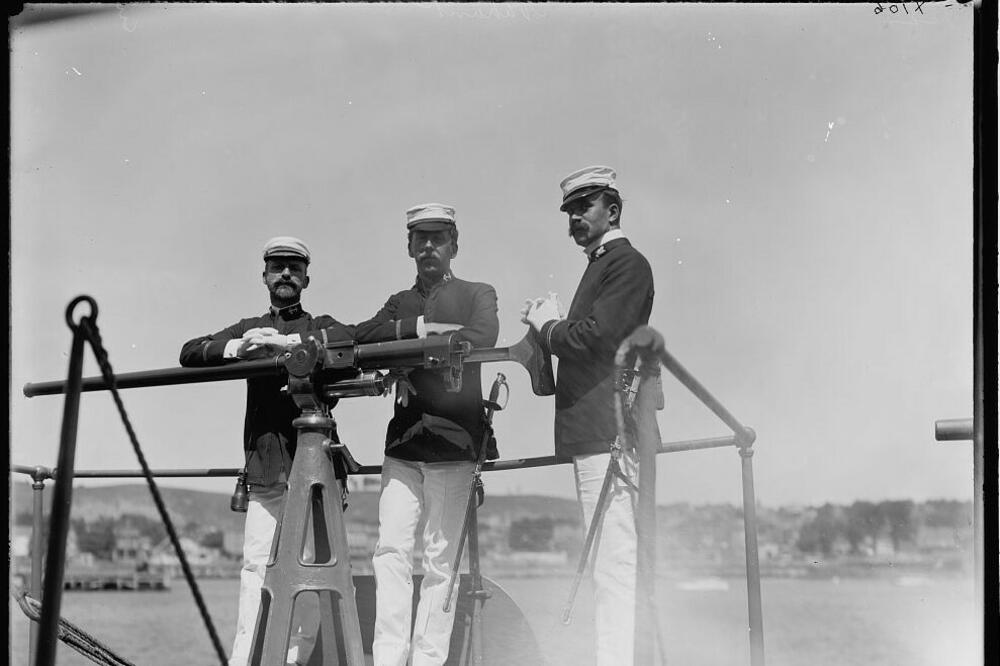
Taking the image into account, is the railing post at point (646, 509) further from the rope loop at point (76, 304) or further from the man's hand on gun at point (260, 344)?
the man's hand on gun at point (260, 344)

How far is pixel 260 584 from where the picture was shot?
4105 mm

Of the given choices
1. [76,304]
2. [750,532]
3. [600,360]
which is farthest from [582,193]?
[76,304]

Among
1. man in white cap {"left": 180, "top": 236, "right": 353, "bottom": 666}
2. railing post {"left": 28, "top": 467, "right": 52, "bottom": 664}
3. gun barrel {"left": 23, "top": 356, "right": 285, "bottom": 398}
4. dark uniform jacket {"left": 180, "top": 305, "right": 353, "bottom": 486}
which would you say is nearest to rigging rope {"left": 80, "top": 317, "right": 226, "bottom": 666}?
gun barrel {"left": 23, "top": 356, "right": 285, "bottom": 398}

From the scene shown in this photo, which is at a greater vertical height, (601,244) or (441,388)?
(601,244)

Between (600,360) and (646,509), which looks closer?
(646,509)

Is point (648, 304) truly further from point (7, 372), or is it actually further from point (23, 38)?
point (23, 38)

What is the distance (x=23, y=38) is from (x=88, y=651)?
205cm

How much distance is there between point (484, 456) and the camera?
12.5ft

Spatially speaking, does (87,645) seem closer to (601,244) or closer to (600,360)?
(600,360)

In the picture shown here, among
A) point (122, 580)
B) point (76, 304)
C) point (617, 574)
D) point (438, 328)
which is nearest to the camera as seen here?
point (76, 304)

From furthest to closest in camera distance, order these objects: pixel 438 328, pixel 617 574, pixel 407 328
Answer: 1. pixel 407 328
2. pixel 438 328
3. pixel 617 574

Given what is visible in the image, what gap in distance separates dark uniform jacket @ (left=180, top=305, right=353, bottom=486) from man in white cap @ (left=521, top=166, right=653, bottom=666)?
3.53 feet

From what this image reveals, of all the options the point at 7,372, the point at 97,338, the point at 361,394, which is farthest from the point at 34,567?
the point at 97,338

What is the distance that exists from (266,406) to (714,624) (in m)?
3.52
